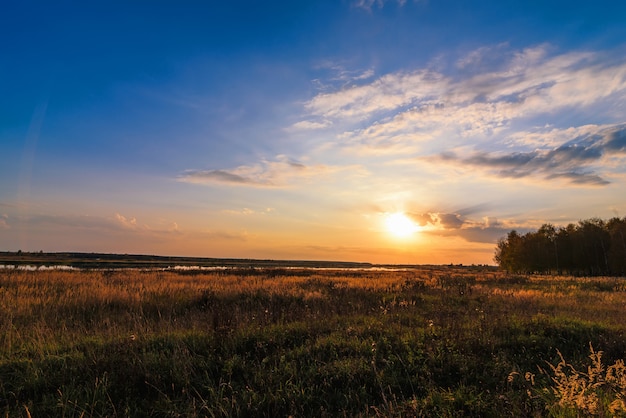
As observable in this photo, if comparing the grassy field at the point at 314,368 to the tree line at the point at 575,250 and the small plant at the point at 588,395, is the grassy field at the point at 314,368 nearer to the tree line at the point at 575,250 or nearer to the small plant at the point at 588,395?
the small plant at the point at 588,395

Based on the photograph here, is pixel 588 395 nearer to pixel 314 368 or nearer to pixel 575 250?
pixel 314 368

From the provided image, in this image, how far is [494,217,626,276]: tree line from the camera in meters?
64.4

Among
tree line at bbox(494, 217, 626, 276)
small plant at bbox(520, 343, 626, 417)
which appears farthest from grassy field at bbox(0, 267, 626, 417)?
tree line at bbox(494, 217, 626, 276)

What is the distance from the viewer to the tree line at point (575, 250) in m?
64.4

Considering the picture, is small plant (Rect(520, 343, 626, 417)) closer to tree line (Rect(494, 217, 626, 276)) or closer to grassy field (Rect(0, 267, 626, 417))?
grassy field (Rect(0, 267, 626, 417))

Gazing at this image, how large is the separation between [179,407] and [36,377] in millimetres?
2726

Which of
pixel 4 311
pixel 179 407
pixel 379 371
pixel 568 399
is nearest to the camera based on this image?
pixel 568 399

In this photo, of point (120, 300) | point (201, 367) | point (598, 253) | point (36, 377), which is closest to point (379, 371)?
point (201, 367)

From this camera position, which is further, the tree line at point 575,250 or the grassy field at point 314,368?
the tree line at point 575,250

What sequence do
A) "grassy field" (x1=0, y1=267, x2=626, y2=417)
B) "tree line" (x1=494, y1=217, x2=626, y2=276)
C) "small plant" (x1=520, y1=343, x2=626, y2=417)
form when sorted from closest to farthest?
1. "small plant" (x1=520, y1=343, x2=626, y2=417)
2. "grassy field" (x1=0, y1=267, x2=626, y2=417)
3. "tree line" (x1=494, y1=217, x2=626, y2=276)

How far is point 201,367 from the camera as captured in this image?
635cm

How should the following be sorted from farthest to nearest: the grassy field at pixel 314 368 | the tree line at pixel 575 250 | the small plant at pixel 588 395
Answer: the tree line at pixel 575 250, the grassy field at pixel 314 368, the small plant at pixel 588 395

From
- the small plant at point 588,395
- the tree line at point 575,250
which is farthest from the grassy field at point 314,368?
the tree line at point 575,250

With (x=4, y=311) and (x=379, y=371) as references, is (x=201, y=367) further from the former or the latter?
(x=4, y=311)
